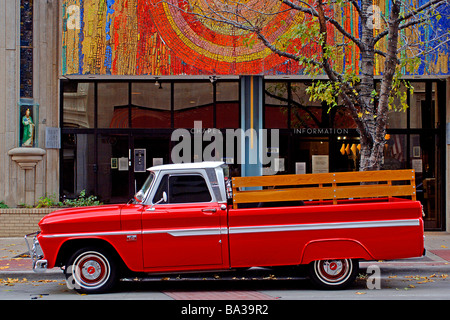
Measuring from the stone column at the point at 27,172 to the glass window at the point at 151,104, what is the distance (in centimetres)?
276

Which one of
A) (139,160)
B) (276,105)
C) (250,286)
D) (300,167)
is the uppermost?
(276,105)

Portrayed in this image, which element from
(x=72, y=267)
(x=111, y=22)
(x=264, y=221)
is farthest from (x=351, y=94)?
(x=111, y=22)

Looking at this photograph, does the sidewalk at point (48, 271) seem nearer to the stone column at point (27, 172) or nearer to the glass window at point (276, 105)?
the stone column at point (27, 172)

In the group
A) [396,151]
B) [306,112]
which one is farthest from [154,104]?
[396,151]

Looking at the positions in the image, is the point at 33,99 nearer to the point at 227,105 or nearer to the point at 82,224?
the point at 227,105

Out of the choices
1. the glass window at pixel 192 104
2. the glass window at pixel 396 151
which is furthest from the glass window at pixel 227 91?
the glass window at pixel 396 151

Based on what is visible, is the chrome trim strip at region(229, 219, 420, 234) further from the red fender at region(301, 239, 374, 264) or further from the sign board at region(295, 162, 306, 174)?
the sign board at region(295, 162, 306, 174)

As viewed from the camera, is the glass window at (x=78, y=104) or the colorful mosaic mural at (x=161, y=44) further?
the glass window at (x=78, y=104)

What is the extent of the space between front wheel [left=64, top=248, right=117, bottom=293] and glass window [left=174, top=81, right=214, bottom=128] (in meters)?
6.89

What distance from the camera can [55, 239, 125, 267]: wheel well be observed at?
766 centimetres

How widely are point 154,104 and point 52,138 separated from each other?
2923 mm

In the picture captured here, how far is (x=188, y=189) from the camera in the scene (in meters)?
7.82

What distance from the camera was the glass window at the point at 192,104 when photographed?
14.1 metres

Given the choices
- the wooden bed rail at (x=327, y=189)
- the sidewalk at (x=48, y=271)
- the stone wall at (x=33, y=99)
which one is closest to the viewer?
the wooden bed rail at (x=327, y=189)
